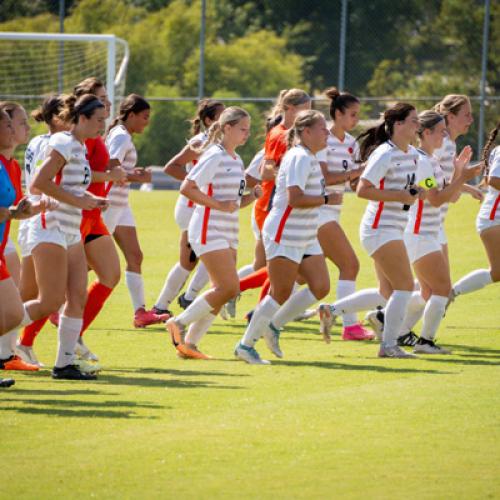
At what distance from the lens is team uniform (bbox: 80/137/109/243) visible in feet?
35.4

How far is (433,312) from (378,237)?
89 centimetres

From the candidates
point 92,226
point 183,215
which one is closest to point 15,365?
point 92,226

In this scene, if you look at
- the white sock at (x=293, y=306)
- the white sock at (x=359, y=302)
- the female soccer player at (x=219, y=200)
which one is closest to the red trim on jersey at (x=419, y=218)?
the white sock at (x=359, y=302)

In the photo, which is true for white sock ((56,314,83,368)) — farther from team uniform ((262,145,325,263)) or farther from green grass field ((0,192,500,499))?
team uniform ((262,145,325,263))

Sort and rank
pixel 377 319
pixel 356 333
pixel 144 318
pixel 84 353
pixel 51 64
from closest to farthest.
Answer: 1. pixel 84 353
2. pixel 377 319
3. pixel 356 333
4. pixel 144 318
5. pixel 51 64

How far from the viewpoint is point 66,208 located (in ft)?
33.0

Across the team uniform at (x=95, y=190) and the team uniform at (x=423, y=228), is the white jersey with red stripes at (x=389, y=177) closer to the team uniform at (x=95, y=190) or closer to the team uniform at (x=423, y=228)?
the team uniform at (x=423, y=228)

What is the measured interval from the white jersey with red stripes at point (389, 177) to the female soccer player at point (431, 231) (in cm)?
28

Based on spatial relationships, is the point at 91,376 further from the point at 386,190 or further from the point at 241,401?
the point at 386,190

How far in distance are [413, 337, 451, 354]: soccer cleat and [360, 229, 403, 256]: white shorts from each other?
972mm

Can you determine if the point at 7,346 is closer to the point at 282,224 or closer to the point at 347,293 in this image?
the point at 282,224

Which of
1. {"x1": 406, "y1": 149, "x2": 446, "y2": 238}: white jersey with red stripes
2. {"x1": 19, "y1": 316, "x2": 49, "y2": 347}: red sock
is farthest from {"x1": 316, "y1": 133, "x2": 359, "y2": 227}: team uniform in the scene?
{"x1": 19, "y1": 316, "x2": 49, "y2": 347}: red sock

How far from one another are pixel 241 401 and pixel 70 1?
34199 mm

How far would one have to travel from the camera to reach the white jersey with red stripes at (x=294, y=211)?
1077cm
